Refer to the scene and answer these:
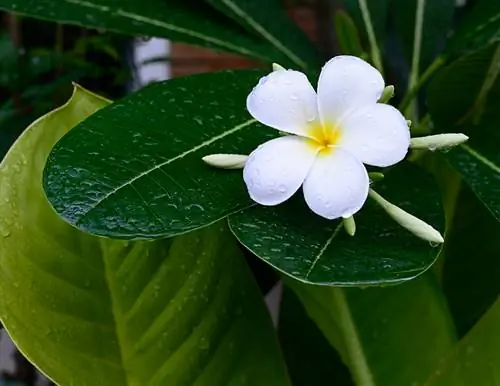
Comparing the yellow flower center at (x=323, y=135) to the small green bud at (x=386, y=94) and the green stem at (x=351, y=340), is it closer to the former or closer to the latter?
the small green bud at (x=386, y=94)

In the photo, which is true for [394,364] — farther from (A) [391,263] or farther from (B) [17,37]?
(B) [17,37]

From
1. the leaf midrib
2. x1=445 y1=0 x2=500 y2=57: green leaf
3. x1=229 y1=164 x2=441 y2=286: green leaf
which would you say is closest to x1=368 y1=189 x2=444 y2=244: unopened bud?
x1=229 y1=164 x2=441 y2=286: green leaf

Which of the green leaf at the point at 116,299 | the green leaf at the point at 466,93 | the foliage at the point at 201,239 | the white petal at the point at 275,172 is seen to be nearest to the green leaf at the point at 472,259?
the foliage at the point at 201,239

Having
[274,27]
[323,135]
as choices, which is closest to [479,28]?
[274,27]

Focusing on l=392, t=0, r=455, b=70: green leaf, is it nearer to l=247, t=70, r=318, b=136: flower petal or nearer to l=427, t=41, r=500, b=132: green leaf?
l=427, t=41, r=500, b=132: green leaf

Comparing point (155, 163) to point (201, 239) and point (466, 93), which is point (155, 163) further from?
point (466, 93)

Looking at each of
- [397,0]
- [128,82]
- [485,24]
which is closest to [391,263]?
[485,24]

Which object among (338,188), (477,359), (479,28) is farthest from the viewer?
(479,28)
